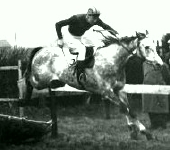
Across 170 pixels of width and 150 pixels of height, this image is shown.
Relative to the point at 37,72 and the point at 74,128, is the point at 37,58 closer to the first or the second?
the point at 37,72

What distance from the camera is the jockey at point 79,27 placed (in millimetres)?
10126

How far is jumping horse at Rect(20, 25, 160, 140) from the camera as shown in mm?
9656

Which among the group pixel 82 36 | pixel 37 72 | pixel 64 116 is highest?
pixel 82 36

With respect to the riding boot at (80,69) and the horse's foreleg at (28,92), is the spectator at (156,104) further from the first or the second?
the horse's foreleg at (28,92)

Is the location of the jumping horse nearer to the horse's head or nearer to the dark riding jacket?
the horse's head

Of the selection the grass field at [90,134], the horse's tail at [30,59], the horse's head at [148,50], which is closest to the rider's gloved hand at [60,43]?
the horse's tail at [30,59]

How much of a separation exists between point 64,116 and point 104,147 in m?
5.57

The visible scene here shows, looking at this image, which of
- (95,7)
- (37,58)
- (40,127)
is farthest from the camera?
(37,58)

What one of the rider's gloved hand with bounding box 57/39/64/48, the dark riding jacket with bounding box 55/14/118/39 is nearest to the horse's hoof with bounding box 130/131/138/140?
the dark riding jacket with bounding box 55/14/118/39

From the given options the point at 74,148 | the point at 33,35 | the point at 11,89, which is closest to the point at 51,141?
the point at 74,148

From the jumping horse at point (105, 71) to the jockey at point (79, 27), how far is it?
26cm

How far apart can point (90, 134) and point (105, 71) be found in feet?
4.53

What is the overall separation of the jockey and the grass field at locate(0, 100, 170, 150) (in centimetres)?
172

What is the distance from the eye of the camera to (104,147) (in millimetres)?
8094
